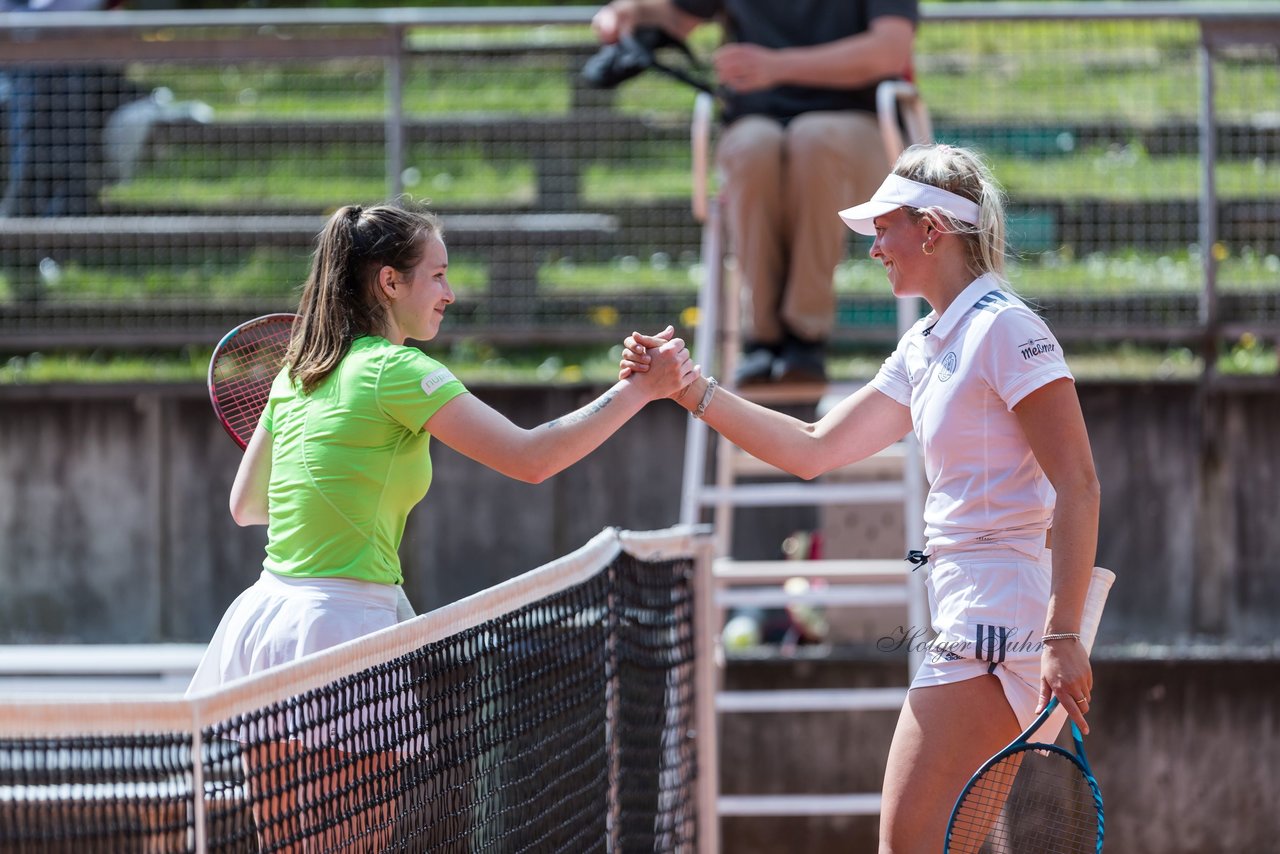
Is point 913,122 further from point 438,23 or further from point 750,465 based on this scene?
point 438,23

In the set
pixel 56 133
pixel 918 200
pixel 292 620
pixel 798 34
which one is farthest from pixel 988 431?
pixel 56 133

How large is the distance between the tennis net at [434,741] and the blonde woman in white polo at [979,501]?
31.3 inches

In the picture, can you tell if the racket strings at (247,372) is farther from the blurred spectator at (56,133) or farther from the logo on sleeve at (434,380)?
the blurred spectator at (56,133)

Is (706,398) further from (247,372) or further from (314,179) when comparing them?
(314,179)

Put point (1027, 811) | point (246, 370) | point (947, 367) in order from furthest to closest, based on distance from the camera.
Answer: point (1027, 811) → point (246, 370) → point (947, 367)

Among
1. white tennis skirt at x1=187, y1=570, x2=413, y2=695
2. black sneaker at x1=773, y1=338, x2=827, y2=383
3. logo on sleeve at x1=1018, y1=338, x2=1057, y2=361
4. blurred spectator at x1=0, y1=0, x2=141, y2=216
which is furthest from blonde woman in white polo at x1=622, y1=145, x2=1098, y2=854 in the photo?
blurred spectator at x1=0, y1=0, x2=141, y2=216

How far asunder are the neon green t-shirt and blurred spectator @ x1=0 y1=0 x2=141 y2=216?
5480 mm

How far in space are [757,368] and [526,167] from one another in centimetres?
258

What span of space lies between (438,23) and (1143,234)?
11.4 ft

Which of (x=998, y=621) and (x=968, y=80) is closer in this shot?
(x=998, y=621)

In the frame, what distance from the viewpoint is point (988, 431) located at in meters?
3.25

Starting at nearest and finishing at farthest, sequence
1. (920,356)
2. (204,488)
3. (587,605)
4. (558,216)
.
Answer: (920,356), (587,605), (204,488), (558,216)

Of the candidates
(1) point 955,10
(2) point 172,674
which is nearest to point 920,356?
(2) point 172,674

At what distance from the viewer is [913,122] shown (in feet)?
21.8
